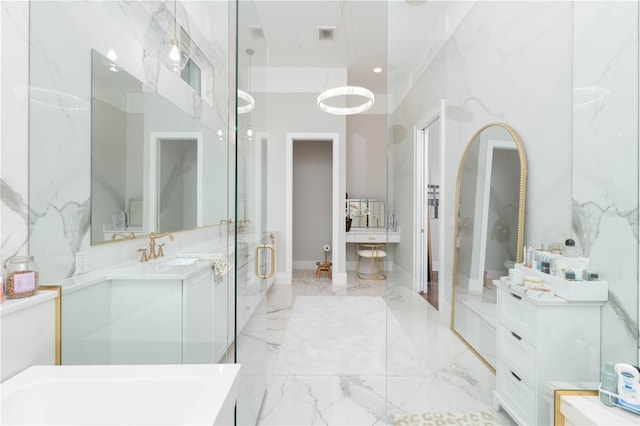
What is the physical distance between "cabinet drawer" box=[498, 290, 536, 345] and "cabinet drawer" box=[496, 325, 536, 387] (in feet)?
0.11

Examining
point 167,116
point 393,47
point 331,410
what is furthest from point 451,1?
point 331,410

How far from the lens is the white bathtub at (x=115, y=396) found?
0.70 metres

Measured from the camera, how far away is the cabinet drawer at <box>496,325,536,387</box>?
1.34 meters

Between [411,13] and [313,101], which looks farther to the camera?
[313,101]

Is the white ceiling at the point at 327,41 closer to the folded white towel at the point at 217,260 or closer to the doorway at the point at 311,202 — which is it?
the doorway at the point at 311,202

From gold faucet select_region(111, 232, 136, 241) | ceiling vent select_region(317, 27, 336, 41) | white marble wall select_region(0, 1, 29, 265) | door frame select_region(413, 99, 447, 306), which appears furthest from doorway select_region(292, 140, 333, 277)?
white marble wall select_region(0, 1, 29, 265)

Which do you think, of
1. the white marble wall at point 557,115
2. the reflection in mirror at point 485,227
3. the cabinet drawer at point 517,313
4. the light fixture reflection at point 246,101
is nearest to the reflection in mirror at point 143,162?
the light fixture reflection at point 246,101

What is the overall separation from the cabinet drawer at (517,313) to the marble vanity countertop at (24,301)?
79.4 inches

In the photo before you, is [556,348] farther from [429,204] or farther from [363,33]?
[363,33]

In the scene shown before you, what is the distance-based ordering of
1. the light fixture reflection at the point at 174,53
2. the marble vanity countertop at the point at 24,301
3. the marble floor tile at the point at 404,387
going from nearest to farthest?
the marble vanity countertop at the point at 24,301
the marble floor tile at the point at 404,387
the light fixture reflection at the point at 174,53

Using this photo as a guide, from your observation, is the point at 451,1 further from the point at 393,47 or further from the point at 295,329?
the point at 295,329

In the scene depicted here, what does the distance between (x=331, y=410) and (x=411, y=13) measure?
7.63ft

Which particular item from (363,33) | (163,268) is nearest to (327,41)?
(363,33)

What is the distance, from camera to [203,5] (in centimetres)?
235
